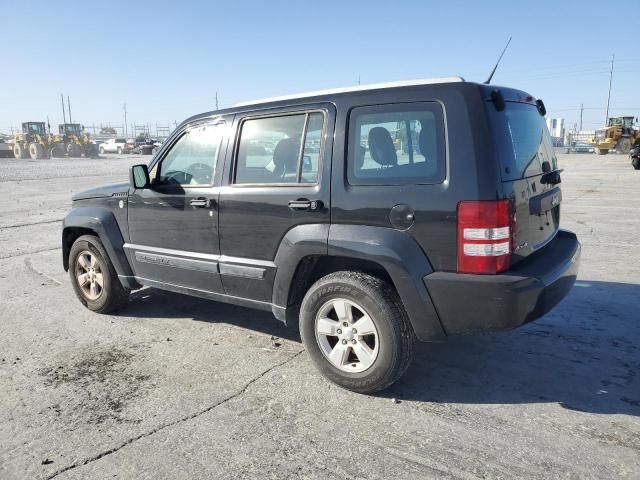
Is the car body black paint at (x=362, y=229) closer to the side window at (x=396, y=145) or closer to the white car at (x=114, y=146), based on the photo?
the side window at (x=396, y=145)

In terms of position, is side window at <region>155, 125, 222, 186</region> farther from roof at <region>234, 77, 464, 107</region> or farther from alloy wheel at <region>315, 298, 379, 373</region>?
alloy wheel at <region>315, 298, 379, 373</region>

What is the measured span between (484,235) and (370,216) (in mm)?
698

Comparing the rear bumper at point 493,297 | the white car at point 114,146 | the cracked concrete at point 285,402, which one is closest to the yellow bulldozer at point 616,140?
the cracked concrete at point 285,402

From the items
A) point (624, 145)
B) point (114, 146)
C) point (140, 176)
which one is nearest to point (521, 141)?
point (140, 176)

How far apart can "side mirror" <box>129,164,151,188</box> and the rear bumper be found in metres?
2.61

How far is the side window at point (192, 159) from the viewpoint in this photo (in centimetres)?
405

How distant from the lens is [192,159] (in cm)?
421

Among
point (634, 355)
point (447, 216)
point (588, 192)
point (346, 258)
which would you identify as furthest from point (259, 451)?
point (588, 192)

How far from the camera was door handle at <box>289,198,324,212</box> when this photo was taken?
132 inches

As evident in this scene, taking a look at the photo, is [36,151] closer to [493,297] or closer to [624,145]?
[624,145]

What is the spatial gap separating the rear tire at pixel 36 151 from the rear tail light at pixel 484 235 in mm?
46501

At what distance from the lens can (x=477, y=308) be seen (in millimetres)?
2895

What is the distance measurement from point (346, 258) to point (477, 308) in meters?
0.91

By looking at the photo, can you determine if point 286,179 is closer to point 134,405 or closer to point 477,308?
point 477,308
